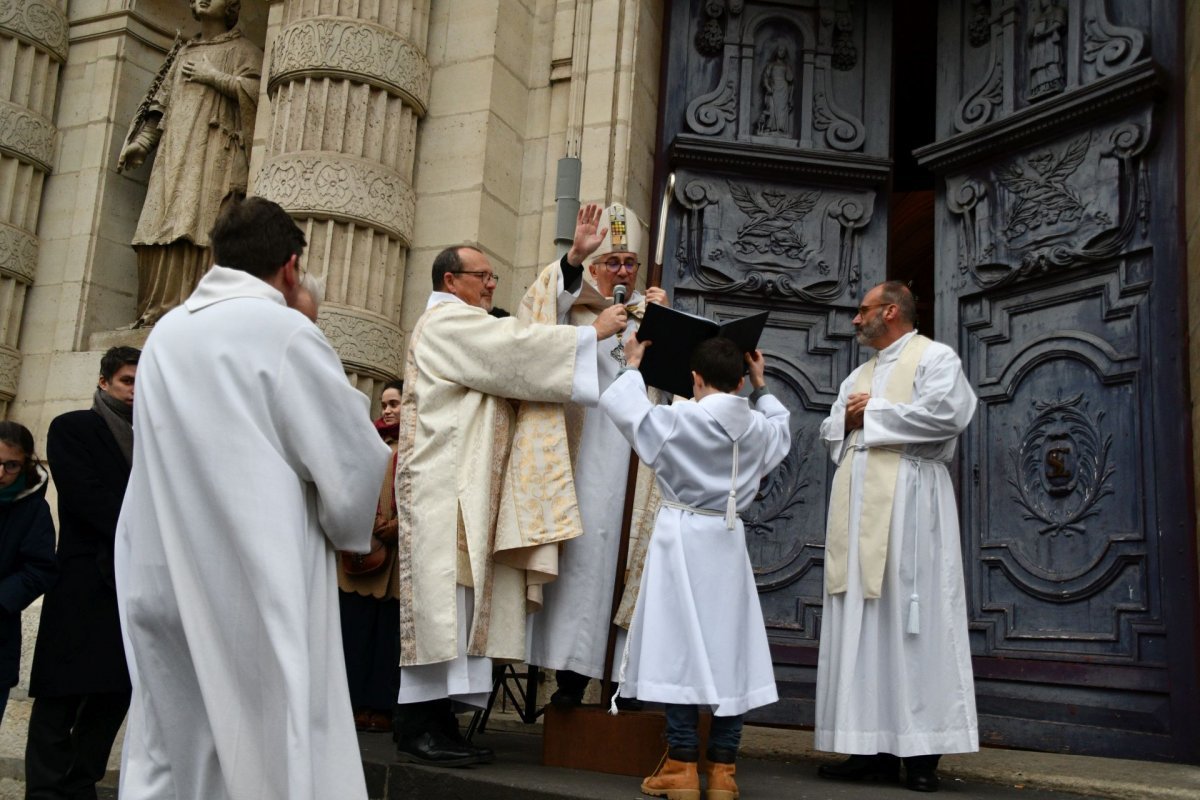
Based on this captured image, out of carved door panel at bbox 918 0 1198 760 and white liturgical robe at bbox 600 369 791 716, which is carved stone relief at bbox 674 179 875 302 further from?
white liturgical robe at bbox 600 369 791 716

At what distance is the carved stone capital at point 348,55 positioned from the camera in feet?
23.8

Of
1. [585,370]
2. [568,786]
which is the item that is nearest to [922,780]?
[568,786]

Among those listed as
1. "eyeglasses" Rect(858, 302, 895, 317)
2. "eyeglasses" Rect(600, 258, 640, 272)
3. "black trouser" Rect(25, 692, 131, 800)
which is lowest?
"black trouser" Rect(25, 692, 131, 800)

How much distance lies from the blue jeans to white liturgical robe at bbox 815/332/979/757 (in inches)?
32.0

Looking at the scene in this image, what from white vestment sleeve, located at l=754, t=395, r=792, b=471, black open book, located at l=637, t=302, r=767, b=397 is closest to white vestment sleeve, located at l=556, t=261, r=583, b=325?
black open book, located at l=637, t=302, r=767, b=397

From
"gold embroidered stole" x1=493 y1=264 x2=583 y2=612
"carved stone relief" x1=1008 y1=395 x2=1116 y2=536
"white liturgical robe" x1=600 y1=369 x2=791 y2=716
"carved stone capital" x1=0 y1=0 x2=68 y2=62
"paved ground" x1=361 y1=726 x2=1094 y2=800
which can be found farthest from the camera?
"carved stone capital" x1=0 y1=0 x2=68 y2=62

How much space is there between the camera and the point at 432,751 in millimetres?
4488

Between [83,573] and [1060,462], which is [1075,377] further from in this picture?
[83,573]

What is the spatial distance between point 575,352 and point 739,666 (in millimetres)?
1393

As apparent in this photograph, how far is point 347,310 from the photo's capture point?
6.97m

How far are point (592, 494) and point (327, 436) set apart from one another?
220 cm

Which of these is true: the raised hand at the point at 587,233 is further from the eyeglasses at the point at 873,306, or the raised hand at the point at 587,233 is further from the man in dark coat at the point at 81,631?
the man in dark coat at the point at 81,631

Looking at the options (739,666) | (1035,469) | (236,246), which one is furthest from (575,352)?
(1035,469)

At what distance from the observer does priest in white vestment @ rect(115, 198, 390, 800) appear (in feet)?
9.12
